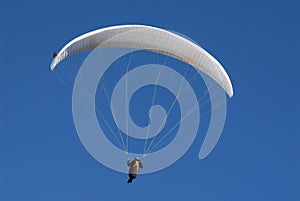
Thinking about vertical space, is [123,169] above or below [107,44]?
below

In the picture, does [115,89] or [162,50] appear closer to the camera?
[162,50]

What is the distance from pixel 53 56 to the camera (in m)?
45.6

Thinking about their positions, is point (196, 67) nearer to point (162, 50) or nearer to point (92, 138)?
point (162, 50)

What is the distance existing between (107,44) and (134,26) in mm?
1983

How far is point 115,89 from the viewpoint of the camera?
50844mm

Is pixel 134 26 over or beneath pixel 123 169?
over

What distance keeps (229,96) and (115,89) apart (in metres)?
5.80

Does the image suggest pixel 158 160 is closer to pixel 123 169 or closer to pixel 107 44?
pixel 123 169

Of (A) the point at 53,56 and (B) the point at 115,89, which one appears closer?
(A) the point at 53,56

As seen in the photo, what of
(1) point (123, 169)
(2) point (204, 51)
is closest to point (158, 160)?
(1) point (123, 169)

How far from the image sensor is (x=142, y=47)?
1892 inches

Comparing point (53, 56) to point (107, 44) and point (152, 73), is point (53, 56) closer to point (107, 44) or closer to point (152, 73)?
point (107, 44)

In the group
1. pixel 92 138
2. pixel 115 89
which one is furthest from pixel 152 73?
pixel 92 138

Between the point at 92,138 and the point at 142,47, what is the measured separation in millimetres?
4664
